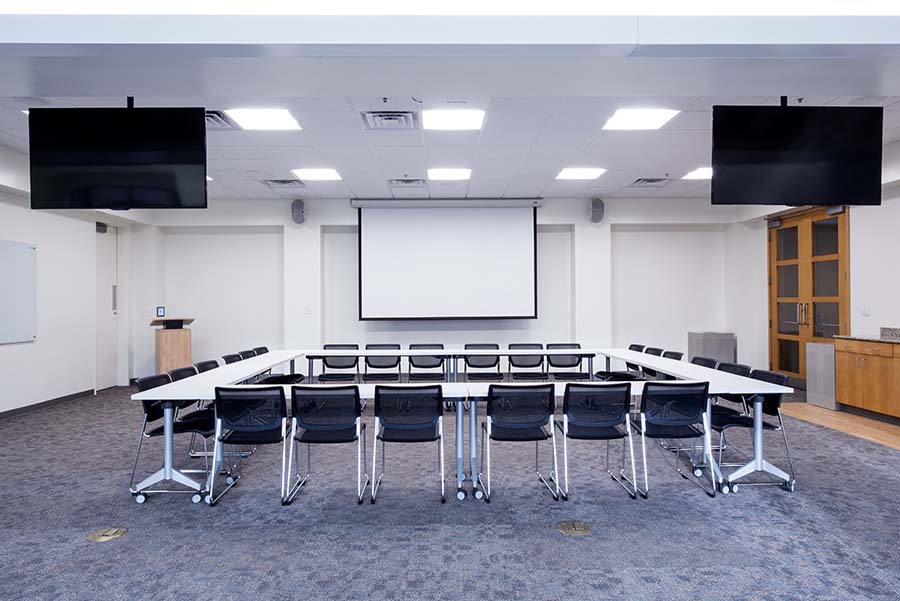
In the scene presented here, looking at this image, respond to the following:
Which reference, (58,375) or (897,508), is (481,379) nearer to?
(897,508)

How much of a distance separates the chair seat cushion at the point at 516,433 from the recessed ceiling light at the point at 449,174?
417 cm

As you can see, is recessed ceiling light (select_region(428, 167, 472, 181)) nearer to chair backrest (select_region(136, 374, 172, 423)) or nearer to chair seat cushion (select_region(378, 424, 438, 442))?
chair seat cushion (select_region(378, 424, 438, 442))

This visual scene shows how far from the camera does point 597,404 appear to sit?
388 cm

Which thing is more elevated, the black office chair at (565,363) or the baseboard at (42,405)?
the black office chair at (565,363)

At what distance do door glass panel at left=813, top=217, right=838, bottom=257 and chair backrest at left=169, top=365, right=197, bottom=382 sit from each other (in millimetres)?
8475

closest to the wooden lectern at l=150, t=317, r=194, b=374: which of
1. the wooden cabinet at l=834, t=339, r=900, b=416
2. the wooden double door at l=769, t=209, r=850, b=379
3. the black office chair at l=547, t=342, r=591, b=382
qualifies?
the black office chair at l=547, t=342, r=591, b=382

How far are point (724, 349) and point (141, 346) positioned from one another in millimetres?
10490

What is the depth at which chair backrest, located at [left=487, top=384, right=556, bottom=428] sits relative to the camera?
3830 millimetres

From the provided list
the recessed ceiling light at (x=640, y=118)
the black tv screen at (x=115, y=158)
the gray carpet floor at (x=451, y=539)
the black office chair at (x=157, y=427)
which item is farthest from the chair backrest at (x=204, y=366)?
the recessed ceiling light at (x=640, y=118)

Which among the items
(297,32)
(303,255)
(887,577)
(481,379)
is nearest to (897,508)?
(887,577)

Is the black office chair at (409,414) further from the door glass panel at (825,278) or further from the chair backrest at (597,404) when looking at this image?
the door glass panel at (825,278)

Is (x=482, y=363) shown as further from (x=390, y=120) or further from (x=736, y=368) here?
(x=390, y=120)

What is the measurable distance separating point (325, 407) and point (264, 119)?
118 inches

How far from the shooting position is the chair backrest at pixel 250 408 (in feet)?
12.1
